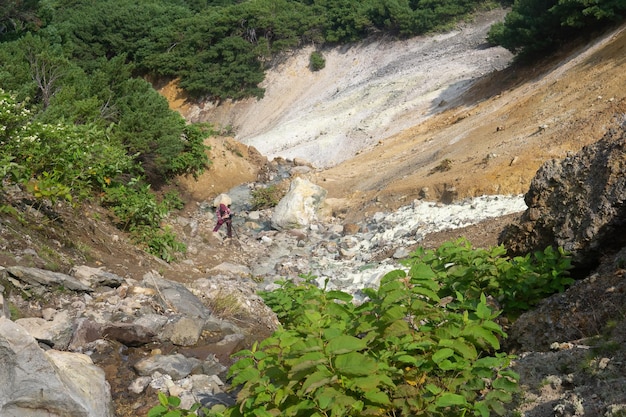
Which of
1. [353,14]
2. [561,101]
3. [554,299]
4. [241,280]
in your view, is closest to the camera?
[554,299]

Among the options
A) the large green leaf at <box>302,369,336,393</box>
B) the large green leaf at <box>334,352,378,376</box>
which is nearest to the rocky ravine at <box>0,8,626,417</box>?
the large green leaf at <box>334,352,378,376</box>

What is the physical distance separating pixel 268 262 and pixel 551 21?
15.8 metres

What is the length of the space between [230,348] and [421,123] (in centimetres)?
1924

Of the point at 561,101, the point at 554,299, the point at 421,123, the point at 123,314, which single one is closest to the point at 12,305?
the point at 123,314

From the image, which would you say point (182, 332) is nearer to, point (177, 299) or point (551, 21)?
point (177, 299)

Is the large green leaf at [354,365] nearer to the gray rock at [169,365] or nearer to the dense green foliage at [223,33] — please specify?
the gray rock at [169,365]

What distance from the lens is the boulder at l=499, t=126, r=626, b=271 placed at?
4930 mm

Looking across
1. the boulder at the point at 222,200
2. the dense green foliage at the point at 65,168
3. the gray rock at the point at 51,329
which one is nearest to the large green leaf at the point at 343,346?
the gray rock at the point at 51,329

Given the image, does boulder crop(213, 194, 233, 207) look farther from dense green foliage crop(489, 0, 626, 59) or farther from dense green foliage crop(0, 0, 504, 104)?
dense green foliage crop(0, 0, 504, 104)

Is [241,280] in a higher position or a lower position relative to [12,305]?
lower

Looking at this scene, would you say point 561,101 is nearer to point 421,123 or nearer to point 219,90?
point 421,123

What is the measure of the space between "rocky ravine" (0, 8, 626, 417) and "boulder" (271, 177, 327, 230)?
0.34 m

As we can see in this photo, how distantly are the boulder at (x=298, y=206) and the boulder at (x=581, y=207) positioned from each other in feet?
34.1

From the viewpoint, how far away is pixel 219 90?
38.9 metres
